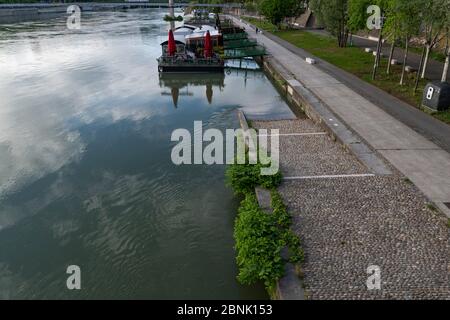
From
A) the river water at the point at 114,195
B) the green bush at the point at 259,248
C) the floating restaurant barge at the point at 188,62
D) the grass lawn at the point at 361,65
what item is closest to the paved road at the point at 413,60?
the grass lawn at the point at 361,65

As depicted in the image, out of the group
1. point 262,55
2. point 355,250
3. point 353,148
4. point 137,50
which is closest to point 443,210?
point 355,250

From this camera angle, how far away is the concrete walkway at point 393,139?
12.5 metres

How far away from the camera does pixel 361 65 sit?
3088cm

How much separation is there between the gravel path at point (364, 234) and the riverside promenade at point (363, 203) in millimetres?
23

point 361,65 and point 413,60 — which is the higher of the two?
point 413,60

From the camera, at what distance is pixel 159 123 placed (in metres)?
21.3

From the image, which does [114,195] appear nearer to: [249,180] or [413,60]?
[249,180]

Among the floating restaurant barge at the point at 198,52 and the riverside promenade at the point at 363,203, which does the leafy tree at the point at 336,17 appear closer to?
the floating restaurant barge at the point at 198,52

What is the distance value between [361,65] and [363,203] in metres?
22.6

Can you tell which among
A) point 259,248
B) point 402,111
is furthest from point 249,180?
point 402,111

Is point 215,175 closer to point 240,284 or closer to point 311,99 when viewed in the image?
point 240,284

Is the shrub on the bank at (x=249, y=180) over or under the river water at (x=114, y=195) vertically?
over

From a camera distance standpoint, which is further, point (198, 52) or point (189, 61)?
point (198, 52)
